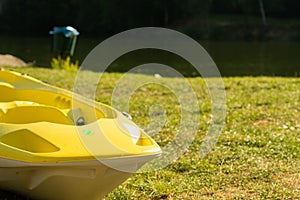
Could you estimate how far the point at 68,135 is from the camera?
3326 mm

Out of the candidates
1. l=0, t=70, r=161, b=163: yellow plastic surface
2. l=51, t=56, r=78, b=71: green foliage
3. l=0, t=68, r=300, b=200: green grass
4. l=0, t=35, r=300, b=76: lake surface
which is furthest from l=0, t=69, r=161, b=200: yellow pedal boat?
l=0, t=35, r=300, b=76: lake surface

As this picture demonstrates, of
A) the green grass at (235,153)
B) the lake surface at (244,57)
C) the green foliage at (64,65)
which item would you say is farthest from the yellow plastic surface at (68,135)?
the lake surface at (244,57)

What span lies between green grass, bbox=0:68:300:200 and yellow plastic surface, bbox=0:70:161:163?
55 cm

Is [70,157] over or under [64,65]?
over

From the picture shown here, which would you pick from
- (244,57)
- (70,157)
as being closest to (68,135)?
(70,157)

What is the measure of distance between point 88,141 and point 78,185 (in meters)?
0.26

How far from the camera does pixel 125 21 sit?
112 ft

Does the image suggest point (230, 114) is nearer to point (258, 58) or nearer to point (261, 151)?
point (261, 151)

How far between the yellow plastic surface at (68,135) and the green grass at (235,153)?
0.55m

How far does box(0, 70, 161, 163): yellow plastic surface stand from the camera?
3121 millimetres

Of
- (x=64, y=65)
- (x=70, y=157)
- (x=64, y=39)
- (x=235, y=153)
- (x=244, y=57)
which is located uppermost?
(x=70, y=157)

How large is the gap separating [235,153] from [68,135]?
208cm

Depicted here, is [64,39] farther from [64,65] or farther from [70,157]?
[70,157]

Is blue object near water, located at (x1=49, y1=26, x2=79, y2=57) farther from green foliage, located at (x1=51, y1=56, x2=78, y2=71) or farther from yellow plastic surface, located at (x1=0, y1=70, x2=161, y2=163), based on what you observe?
yellow plastic surface, located at (x1=0, y1=70, x2=161, y2=163)
